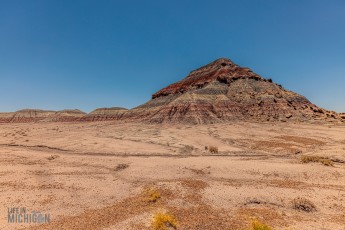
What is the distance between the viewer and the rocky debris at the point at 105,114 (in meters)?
92.8

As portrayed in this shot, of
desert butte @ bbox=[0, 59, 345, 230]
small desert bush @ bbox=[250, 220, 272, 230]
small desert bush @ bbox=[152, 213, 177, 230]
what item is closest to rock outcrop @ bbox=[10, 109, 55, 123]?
desert butte @ bbox=[0, 59, 345, 230]

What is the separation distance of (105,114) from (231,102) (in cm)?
5981

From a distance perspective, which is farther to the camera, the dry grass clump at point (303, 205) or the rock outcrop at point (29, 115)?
the rock outcrop at point (29, 115)

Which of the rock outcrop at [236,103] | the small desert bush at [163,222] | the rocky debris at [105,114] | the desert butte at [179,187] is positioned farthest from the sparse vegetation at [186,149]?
the rocky debris at [105,114]

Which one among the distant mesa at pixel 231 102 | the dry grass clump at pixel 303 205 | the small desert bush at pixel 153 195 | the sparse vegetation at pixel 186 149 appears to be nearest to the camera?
the dry grass clump at pixel 303 205

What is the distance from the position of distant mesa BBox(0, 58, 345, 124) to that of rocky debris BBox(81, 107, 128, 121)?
38.4 ft

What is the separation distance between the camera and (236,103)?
193 ft

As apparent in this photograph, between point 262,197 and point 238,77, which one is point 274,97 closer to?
point 238,77

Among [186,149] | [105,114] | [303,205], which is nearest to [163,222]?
[303,205]

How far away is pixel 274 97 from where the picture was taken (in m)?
57.2

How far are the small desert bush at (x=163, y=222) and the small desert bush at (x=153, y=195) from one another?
75.9 inches

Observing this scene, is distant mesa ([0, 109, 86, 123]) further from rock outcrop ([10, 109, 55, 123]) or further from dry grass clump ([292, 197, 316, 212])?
dry grass clump ([292, 197, 316, 212])

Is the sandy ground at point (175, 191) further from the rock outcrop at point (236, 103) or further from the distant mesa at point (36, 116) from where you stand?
the distant mesa at point (36, 116)

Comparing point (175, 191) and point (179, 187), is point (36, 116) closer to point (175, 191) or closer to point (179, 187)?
point (179, 187)
